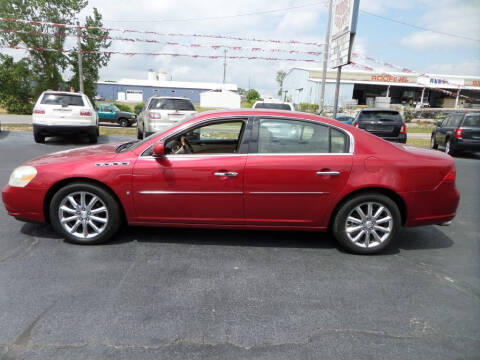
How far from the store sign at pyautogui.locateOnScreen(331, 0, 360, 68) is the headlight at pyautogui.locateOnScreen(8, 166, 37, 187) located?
1322 cm

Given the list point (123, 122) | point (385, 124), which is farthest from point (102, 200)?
point (123, 122)

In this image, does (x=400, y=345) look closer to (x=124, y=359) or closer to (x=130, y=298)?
(x=124, y=359)

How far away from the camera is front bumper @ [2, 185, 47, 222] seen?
12.5 feet

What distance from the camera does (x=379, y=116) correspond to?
1289 centimetres

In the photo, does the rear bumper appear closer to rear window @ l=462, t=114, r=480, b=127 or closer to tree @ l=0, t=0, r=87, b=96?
rear window @ l=462, t=114, r=480, b=127

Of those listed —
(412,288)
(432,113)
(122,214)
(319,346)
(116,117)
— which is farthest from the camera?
(432,113)

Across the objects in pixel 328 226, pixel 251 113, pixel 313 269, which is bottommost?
pixel 313 269

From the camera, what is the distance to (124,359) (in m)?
2.19

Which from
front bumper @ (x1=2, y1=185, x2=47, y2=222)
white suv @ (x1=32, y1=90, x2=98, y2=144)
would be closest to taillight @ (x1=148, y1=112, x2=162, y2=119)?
white suv @ (x1=32, y1=90, x2=98, y2=144)

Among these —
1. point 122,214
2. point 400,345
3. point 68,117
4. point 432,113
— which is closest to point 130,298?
point 122,214

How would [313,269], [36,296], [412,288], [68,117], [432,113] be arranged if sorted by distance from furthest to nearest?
[432,113] → [68,117] → [313,269] → [412,288] → [36,296]

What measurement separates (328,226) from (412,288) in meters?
1.05

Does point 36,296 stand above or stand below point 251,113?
below

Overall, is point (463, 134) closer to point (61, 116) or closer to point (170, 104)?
point (170, 104)
